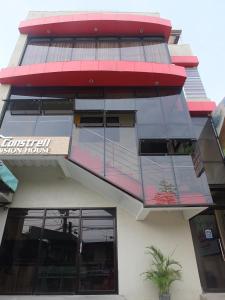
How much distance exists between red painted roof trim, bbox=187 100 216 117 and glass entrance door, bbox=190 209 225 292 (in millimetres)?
4765

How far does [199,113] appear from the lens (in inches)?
438

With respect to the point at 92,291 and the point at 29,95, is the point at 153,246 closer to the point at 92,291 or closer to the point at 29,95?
the point at 92,291

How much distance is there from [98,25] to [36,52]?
360 cm

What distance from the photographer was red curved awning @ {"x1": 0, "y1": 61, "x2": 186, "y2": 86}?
32.7 feet

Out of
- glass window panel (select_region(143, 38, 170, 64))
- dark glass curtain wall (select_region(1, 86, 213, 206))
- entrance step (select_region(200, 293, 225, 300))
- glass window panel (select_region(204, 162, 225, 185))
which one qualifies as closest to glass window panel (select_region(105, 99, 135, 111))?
dark glass curtain wall (select_region(1, 86, 213, 206))

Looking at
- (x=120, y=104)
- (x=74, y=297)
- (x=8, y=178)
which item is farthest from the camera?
(x=120, y=104)

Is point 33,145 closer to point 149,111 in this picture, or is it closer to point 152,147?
point 152,147

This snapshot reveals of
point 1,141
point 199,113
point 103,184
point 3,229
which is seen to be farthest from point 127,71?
point 3,229

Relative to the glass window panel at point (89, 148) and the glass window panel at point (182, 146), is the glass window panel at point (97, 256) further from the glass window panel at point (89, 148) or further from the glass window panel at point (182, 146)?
the glass window panel at point (182, 146)

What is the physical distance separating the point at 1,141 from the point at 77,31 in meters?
7.85

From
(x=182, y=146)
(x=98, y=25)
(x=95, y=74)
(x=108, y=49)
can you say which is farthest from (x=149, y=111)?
(x=98, y=25)

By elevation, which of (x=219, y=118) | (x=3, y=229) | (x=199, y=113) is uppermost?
(x=199, y=113)

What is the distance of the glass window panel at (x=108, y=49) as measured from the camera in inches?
443

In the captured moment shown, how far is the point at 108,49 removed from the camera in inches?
459
